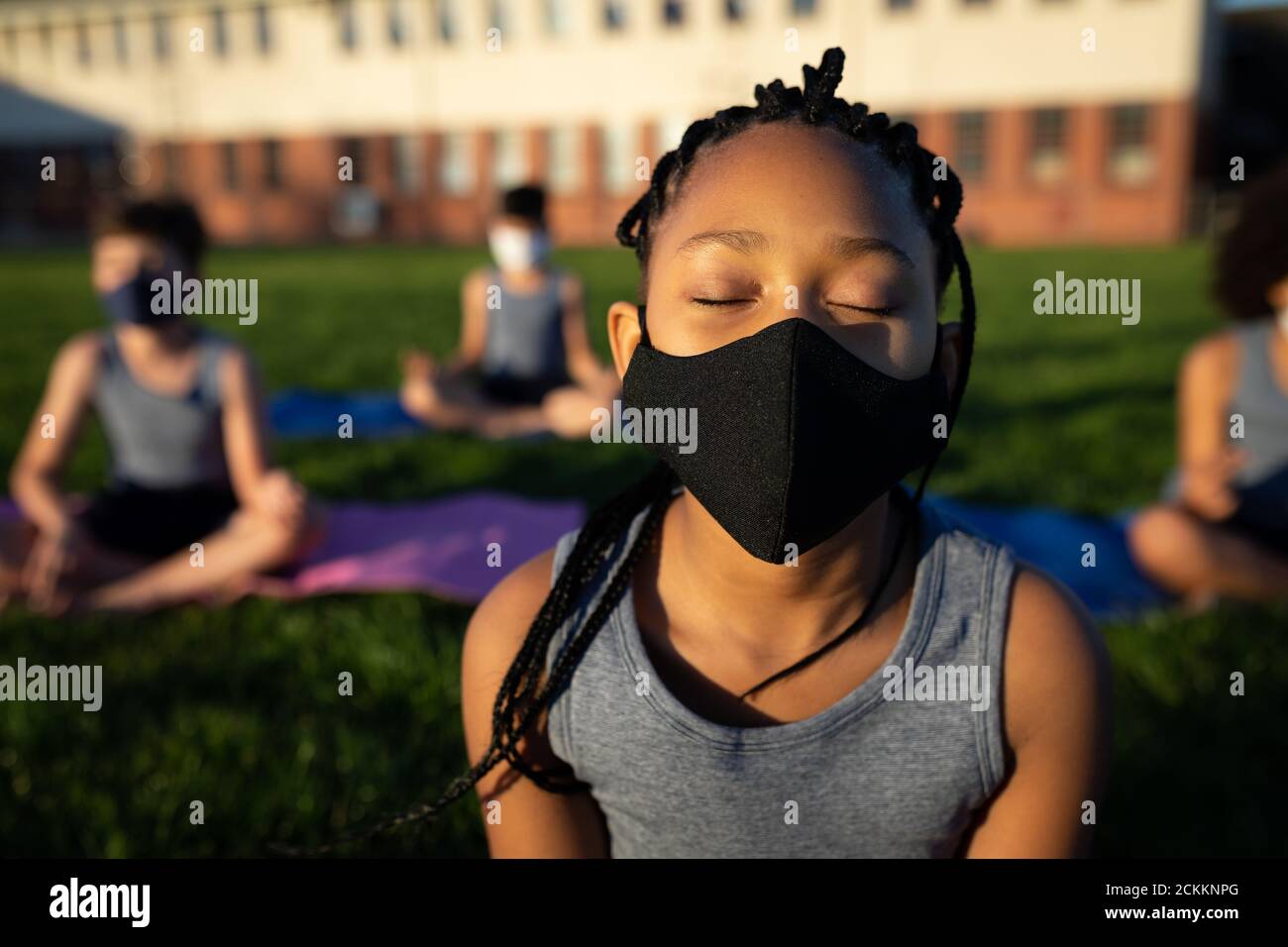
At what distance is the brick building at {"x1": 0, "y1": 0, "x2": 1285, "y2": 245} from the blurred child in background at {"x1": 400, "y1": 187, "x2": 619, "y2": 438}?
19.5m

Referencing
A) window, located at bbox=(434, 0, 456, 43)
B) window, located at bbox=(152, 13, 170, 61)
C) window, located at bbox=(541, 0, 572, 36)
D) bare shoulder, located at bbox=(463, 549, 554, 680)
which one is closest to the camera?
bare shoulder, located at bbox=(463, 549, 554, 680)

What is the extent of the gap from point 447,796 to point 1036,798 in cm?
107

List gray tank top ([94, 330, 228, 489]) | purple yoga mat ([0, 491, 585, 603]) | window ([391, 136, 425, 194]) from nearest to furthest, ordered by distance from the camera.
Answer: purple yoga mat ([0, 491, 585, 603])
gray tank top ([94, 330, 228, 489])
window ([391, 136, 425, 194])

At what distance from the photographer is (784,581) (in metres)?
1.84

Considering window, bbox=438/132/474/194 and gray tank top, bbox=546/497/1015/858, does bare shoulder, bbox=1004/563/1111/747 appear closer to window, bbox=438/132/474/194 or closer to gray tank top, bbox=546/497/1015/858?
gray tank top, bbox=546/497/1015/858

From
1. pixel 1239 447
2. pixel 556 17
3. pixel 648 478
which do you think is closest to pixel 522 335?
pixel 1239 447

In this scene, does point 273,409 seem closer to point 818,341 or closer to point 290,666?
point 290,666

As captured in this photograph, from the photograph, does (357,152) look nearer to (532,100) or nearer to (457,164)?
(457,164)

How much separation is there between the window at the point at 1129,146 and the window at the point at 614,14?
1479 centimetres

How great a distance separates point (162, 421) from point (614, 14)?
1242 inches

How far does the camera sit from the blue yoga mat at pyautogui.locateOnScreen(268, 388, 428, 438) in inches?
292

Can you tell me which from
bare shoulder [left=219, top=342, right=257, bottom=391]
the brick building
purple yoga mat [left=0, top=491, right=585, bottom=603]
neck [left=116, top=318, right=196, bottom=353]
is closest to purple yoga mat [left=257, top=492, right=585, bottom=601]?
purple yoga mat [left=0, top=491, right=585, bottom=603]

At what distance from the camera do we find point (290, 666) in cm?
377
